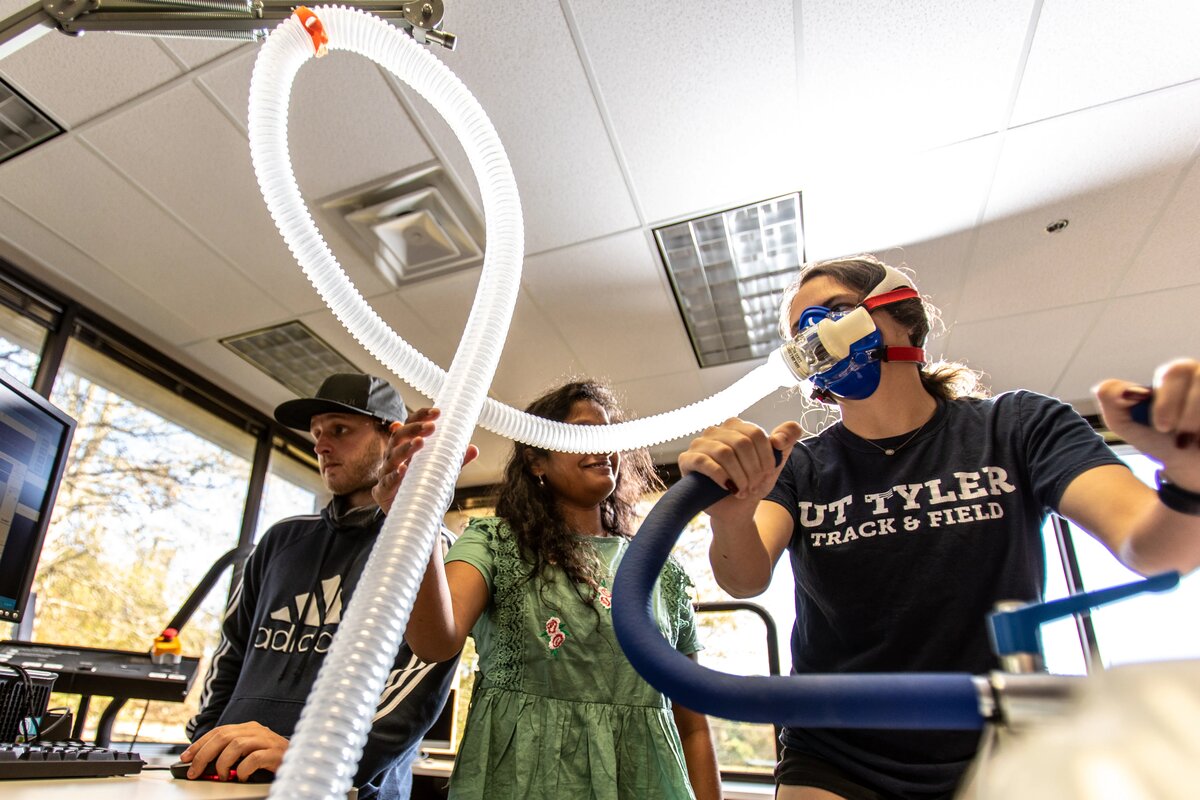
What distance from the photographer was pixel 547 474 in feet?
5.26

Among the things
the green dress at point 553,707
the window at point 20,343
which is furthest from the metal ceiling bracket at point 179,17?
the window at point 20,343

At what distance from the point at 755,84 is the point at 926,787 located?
188cm

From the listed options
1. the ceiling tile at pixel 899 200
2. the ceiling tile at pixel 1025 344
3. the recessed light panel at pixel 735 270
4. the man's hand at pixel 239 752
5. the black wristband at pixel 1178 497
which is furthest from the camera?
the ceiling tile at pixel 1025 344

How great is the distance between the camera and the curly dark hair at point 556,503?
4.56 feet

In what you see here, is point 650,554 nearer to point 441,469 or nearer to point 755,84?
point 441,469

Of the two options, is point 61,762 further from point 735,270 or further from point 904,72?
point 735,270

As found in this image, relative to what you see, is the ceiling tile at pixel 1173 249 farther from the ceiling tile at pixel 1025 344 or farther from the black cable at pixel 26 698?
the black cable at pixel 26 698

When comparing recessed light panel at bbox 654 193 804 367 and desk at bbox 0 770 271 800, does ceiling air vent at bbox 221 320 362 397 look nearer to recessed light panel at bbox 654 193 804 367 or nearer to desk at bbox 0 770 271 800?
recessed light panel at bbox 654 193 804 367

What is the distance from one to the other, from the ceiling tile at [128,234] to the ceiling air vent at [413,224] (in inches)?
27.5

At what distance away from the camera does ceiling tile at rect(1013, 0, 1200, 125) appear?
1.89 meters

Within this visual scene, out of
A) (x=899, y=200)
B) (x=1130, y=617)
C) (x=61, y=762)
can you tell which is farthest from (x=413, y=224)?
(x=1130, y=617)

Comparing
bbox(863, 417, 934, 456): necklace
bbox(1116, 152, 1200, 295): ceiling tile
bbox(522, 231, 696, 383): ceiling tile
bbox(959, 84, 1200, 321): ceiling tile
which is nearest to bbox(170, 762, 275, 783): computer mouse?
bbox(863, 417, 934, 456): necklace

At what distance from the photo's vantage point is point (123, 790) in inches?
27.9

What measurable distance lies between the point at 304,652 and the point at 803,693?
1.40m
